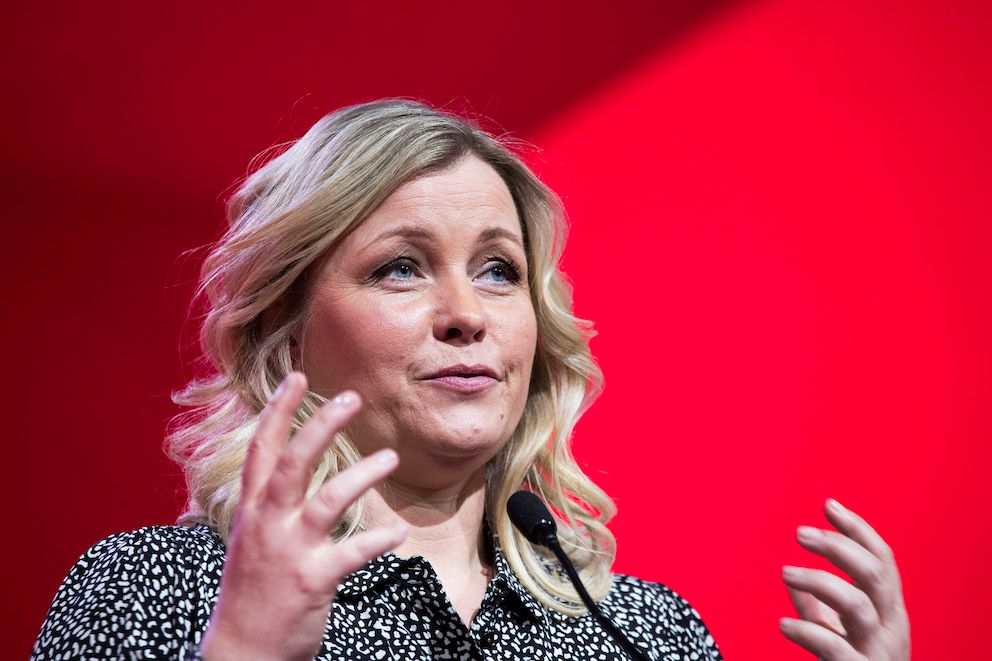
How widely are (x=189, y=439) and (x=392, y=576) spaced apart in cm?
48

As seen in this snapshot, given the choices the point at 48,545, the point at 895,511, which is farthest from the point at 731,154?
the point at 48,545

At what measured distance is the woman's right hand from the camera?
1061 mm

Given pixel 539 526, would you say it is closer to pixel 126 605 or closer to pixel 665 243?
pixel 126 605

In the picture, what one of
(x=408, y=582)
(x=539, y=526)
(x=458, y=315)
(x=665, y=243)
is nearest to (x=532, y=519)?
(x=539, y=526)

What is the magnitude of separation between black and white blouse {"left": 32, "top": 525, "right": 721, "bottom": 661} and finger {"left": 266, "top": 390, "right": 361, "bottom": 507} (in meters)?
0.31

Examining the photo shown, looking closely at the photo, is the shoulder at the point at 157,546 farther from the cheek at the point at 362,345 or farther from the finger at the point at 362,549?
the finger at the point at 362,549

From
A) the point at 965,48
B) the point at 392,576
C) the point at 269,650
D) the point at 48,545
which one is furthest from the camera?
the point at 965,48

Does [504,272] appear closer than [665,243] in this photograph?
Yes

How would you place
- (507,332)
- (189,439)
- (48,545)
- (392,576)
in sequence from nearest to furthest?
(392,576) → (507,332) → (189,439) → (48,545)

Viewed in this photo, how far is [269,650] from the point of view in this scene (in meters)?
1.08

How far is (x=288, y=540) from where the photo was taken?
1.07 metres

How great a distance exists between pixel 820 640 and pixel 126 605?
0.90 meters

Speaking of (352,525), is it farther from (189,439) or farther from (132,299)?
(132,299)

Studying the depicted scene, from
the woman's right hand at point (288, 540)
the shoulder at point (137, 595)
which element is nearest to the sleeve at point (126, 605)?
the shoulder at point (137, 595)
